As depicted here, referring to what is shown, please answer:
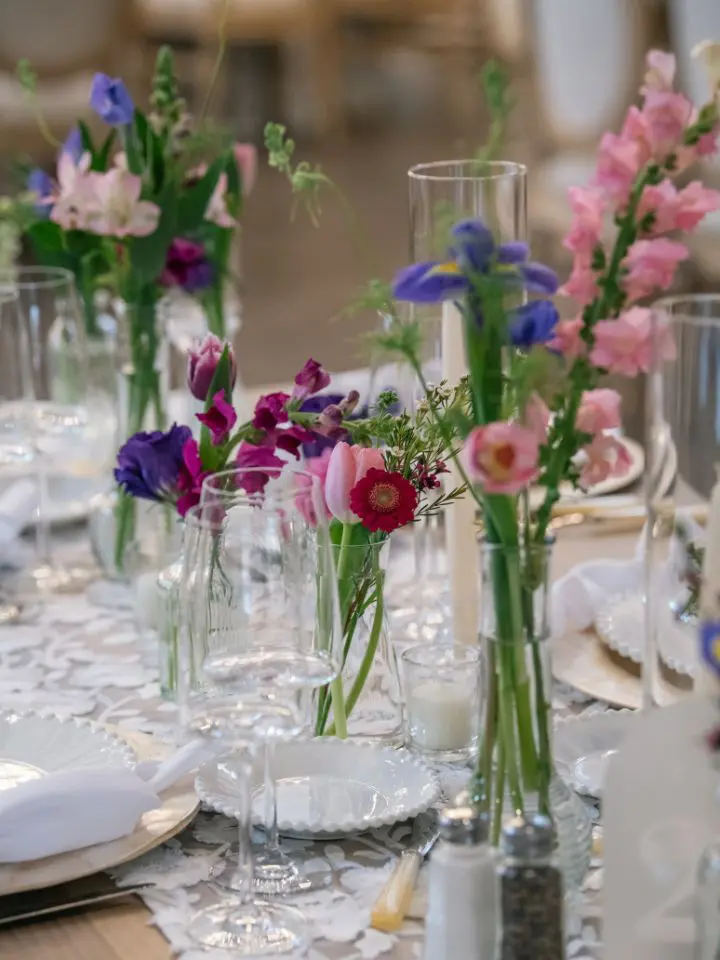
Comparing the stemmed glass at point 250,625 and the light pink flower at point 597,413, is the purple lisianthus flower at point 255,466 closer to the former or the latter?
the stemmed glass at point 250,625

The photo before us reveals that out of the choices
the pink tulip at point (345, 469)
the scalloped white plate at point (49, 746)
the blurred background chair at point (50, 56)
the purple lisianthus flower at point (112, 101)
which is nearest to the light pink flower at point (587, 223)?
the pink tulip at point (345, 469)

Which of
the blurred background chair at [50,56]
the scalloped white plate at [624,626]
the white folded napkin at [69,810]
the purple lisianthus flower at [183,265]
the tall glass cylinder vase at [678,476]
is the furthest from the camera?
the blurred background chair at [50,56]

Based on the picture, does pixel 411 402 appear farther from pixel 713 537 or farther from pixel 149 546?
pixel 713 537

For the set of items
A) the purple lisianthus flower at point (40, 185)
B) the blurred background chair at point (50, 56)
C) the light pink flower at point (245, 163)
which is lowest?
the purple lisianthus flower at point (40, 185)

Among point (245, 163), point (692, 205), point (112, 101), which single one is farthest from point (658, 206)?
point (245, 163)

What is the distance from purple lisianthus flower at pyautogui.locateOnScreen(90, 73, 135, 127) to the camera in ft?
4.71

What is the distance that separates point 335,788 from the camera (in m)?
1.04

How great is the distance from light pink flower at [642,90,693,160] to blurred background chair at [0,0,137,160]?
431 cm

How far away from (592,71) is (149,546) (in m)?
2.21

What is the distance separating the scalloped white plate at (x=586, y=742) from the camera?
1.05m

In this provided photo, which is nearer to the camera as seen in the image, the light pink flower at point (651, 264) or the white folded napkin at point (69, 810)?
the light pink flower at point (651, 264)

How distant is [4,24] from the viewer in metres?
5.02

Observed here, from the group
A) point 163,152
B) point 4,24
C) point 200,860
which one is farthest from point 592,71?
point 200,860

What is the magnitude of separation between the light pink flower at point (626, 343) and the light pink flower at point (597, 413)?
30 millimetres
